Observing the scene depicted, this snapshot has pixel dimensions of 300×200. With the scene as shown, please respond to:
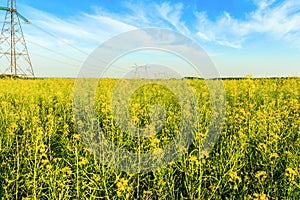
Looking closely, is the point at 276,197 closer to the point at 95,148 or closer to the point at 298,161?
the point at 298,161

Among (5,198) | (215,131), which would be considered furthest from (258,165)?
(5,198)

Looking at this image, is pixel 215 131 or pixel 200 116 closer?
pixel 215 131

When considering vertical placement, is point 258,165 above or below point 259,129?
below

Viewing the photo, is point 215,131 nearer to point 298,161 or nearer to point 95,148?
point 298,161

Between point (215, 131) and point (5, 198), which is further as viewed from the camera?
point (215, 131)

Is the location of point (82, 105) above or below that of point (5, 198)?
above

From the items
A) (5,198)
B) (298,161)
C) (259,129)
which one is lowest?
(5,198)

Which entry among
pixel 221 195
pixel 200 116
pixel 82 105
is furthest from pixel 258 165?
pixel 82 105

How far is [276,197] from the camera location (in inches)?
114

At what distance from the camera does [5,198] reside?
3117mm

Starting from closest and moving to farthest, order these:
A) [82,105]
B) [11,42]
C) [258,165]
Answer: [258,165]
[82,105]
[11,42]

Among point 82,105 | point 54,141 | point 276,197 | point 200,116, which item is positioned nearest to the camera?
point 276,197

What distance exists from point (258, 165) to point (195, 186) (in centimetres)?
108

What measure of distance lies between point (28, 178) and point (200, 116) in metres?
3.30
